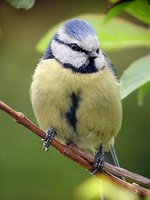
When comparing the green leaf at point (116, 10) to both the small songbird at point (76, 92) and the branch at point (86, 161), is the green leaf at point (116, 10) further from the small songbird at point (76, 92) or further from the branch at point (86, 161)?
the small songbird at point (76, 92)

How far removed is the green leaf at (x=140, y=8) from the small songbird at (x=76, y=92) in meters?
0.44

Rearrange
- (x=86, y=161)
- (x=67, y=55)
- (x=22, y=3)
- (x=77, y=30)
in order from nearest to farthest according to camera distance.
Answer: (x=22, y=3), (x=86, y=161), (x=77, y=30), (x=67, y=55)

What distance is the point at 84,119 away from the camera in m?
1.71

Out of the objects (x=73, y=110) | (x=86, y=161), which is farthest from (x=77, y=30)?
(x=86, y=161)

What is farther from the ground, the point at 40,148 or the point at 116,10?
the point at 40,148

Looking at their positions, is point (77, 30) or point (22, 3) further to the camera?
point (77, 30)

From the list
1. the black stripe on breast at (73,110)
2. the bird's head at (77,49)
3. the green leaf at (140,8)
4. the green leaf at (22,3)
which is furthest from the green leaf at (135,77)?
the black stripe on breast at (73,110)

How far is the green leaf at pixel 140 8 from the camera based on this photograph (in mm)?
1114

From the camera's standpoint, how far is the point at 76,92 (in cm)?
168

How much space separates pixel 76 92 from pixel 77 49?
0.10m

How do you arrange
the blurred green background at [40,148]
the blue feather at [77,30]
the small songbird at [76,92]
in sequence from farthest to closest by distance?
the blurred green background at [40,148]
the small songbird at [76,92]
the blue feather at [77,30]

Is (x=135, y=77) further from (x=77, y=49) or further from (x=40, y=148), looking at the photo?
(x=40, y=148)

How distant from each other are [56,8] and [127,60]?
0.77m

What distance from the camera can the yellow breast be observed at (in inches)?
65.8
